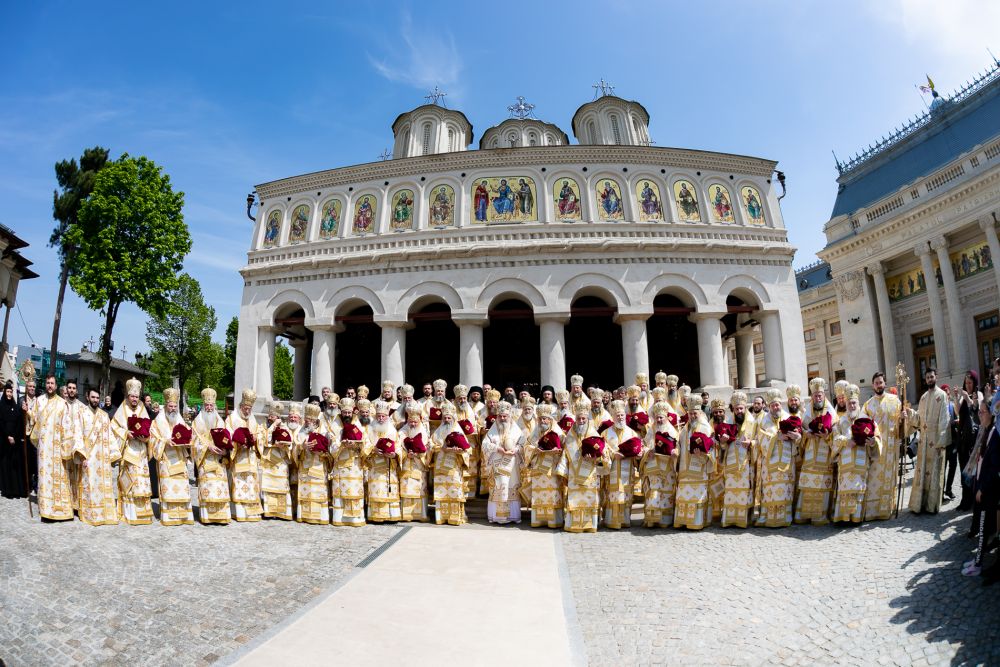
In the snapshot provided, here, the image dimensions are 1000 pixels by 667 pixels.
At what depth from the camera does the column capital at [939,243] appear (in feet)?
78.9

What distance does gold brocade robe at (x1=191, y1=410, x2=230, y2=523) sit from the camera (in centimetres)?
852

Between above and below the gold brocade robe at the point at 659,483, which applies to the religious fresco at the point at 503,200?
A: above

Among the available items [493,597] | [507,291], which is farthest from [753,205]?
[493,597]

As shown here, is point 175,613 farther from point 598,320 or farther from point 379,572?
point 598,320

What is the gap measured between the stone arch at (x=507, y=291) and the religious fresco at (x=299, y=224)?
788 centimetres

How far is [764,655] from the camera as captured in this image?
4559 millimetres

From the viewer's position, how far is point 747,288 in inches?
776

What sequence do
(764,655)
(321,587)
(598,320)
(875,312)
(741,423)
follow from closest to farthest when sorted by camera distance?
(764,655) < (321,587) < (741,423) < (598,320) < (875,312)

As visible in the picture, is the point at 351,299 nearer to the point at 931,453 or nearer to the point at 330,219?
the point at 330,219

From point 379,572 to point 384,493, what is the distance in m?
2.61

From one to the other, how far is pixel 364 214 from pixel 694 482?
16719 millimetres

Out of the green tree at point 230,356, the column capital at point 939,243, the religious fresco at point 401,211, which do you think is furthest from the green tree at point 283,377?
the column capital at point 939,243

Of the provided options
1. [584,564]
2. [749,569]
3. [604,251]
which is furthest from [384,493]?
[604,251]

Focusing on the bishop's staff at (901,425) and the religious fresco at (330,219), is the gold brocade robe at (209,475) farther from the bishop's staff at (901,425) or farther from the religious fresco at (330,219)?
the religious fresco at (330,219)
